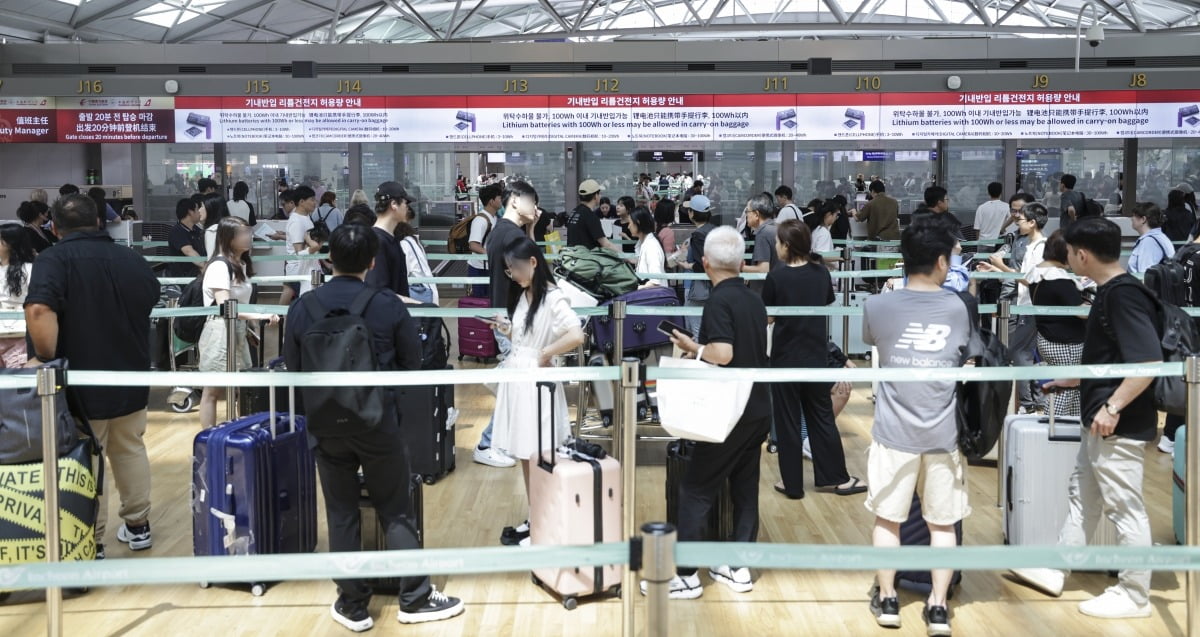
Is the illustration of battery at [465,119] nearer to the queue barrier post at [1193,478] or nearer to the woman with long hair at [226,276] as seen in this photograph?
the woman with long hair at [226,276]

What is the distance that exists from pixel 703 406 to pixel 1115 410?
151cm

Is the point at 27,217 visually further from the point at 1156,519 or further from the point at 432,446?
the point at 1156,519

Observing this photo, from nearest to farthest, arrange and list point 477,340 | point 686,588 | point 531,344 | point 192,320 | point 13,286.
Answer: point 686,588
point 531,344
point 13,286
point 192,320
point 477,340

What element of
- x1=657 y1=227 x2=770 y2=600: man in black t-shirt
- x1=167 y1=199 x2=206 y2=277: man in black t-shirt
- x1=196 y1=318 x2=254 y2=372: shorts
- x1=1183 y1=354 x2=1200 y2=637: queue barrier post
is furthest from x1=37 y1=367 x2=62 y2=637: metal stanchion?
x1=167 y1=199 x2=206 y2=277: man in black t-shirt

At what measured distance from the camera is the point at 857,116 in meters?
13.8

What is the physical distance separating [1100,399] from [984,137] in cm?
986

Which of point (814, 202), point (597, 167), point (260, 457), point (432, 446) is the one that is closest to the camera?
point (260, 457)

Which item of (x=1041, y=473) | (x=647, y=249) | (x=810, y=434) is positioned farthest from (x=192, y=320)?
(x=1041, y=473)

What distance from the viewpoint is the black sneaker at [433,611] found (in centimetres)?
472

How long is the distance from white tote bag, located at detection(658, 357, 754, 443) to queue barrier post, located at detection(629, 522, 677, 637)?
177 cm

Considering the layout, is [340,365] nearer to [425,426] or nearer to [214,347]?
[425,426]

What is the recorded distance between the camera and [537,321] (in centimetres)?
545

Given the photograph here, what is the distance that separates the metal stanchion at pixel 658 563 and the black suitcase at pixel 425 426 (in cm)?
401

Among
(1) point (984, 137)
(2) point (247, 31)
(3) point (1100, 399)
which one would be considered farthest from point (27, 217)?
(2) point (247, 31)
